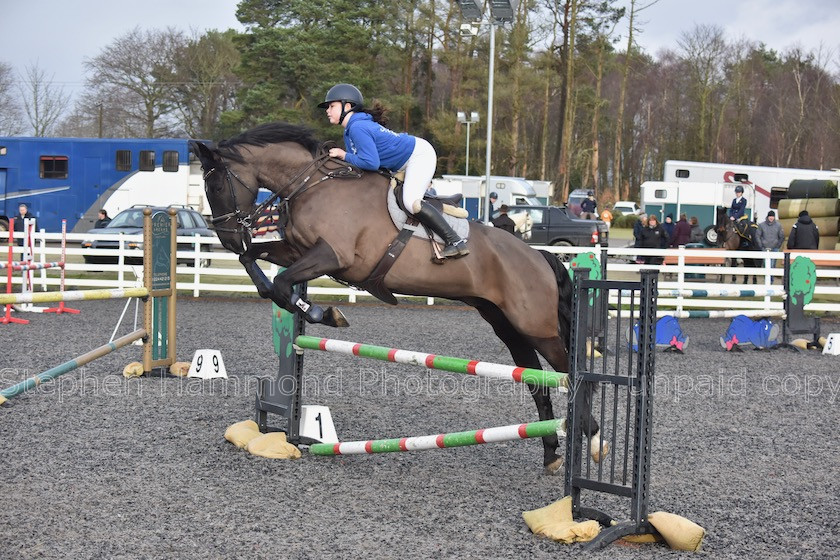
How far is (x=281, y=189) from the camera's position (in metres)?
5.09

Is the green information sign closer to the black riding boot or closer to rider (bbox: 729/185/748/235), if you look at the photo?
the black riding boot

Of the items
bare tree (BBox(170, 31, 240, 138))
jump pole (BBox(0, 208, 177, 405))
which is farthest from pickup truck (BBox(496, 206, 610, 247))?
bare tree (BBox(170, 31, 240, 138))

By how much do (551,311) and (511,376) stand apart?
3.68 ft

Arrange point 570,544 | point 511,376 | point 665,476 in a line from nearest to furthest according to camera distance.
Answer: point 570,544, point 511,376, point 665,476

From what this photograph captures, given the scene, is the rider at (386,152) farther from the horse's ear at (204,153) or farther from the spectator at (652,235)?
the spectator at (652,235)

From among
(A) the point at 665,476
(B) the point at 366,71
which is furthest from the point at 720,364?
(B) the point at 366,71

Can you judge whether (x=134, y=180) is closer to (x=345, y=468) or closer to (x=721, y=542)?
(x=345, y=468)

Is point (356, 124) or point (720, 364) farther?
point (720, 364)

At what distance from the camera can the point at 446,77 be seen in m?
41.1

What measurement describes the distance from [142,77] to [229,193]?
38181 mm

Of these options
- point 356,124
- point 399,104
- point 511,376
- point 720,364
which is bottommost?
point 720,364

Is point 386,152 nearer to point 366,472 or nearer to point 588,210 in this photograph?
point 366,472

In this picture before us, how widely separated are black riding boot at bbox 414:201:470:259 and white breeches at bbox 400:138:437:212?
0.19 feet

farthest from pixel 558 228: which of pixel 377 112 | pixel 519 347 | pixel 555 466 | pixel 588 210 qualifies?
pixel 555 466
